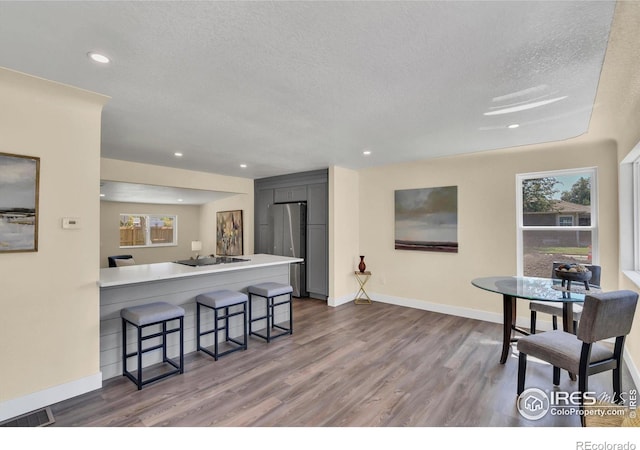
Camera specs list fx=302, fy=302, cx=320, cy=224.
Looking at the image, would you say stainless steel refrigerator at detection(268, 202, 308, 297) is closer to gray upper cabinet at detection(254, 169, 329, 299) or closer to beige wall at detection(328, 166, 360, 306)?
gray upper cabinet at detection(254, 169, 329, 299)

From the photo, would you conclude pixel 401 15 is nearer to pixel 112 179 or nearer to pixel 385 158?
pixel 385 158

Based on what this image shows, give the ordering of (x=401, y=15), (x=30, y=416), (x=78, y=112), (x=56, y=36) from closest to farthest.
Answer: (x=401, y=15) → (x=56, y=36) → (x=30, y=416) → (x=78, y=112)

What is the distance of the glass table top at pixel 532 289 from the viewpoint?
2.47 m

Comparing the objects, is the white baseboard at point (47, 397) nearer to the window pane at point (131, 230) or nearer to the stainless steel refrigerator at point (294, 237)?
the stainless steel refrigerator at point (294, 237)

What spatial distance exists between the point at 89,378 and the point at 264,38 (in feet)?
9.41

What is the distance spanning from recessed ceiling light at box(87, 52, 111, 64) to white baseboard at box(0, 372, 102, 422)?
2.37 m

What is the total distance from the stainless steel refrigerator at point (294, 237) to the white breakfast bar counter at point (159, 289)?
5.41ft

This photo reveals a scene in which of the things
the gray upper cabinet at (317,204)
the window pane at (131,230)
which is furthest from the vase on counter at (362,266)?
the window pane at (131,230)

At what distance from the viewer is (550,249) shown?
396 cm

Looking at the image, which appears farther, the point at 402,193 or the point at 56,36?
the point at 402,193

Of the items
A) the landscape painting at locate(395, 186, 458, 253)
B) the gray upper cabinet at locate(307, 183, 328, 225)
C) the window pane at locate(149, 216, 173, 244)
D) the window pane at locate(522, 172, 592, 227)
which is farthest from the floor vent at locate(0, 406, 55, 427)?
the window pane at locate(149, 216, 173, 244)

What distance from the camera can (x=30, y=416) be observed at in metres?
2.13
